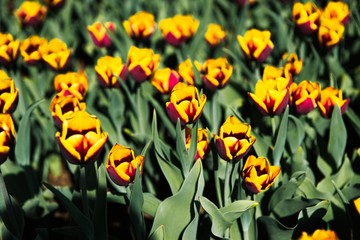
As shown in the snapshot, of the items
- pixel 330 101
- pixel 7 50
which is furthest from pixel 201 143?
pixel 7 50

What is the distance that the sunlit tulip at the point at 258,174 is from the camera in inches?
55.6

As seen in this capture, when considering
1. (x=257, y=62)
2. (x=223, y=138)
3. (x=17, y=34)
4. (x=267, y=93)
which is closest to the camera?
(x=223, y=138)

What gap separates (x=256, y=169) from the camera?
1478 mm

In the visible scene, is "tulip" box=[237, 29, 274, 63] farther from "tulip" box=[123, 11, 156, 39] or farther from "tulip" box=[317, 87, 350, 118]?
"tulip" box=[123, 11, 156, 39]

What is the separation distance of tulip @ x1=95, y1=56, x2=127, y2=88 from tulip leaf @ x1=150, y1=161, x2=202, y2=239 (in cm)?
60

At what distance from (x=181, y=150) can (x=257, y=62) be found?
65 cm

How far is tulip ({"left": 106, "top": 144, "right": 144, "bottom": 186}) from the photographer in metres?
1.35

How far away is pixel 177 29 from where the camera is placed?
228 centimetres

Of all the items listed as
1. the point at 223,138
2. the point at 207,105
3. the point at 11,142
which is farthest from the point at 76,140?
the point at 207,105

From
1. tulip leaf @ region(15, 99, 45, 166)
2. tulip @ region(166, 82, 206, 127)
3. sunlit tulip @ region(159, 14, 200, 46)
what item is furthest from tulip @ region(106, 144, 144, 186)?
sunlit tulip @ region(159, 14, 200, 46)

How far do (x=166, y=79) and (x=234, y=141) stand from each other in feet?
1.91

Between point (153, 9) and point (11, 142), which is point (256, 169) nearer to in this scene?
point (11, 142)

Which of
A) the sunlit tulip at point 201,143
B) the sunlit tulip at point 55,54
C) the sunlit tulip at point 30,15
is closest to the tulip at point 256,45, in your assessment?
the sunlit tulip at point 201,143

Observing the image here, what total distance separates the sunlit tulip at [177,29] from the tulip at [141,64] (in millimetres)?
332
